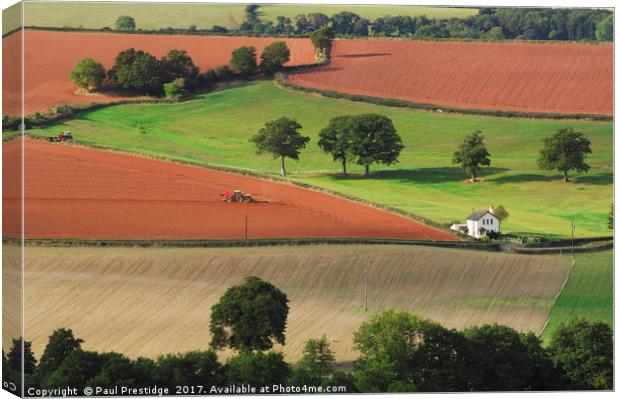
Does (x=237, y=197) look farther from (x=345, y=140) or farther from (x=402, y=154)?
(x=402, y=154)

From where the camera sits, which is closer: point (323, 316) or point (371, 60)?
point (323, 316)

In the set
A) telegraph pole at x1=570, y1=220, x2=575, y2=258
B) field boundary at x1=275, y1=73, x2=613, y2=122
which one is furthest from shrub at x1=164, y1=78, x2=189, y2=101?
telegraph pole at x1=570, y1=220, x2=575, y2=258

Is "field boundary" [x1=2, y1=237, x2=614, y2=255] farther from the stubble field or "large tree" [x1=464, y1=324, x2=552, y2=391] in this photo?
"large tree" [x1=464, y1=324, x2=552, y2=391]

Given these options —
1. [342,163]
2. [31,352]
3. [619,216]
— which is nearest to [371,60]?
[342,163]

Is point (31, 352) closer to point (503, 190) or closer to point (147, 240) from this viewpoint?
point (147, 240)

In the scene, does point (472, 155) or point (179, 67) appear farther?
point (472, 155)

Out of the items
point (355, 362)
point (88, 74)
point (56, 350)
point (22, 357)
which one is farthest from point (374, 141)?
point (22, 357)
